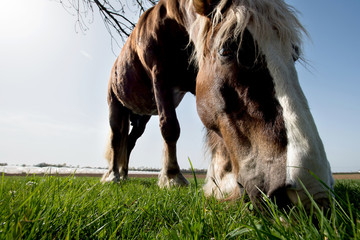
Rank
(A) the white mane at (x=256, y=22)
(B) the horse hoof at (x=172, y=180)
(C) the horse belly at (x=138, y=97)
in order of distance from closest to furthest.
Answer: (A) the white mane at (x=256, y=22) → (B) the horse hoof at (x=172, y=180) → (C) the horse belly at (x=138, y=97)

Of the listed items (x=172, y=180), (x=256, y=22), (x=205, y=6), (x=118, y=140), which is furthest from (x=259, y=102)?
(x=118, y=140)

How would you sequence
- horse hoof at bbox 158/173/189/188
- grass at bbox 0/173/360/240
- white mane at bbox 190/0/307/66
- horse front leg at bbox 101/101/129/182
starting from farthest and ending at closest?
horse front leg at bbox 101/101/129/182
horse hoof at bbox 158/173/189/188
white mane at bbox 190/0/307/66
grass at bbox 0/173/360/240

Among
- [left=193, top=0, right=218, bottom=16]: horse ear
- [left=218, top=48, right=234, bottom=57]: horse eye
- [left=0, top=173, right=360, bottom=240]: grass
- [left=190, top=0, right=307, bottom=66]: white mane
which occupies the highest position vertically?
[left=193, top=0, right=218, bottom=16]: horse ear

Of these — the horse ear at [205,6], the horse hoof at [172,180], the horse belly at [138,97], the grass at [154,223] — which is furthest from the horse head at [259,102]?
the horse belly at [138,97]

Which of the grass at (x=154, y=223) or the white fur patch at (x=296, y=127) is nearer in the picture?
the grass at (x=154, y=223)

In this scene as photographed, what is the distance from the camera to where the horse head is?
1067 millimetres

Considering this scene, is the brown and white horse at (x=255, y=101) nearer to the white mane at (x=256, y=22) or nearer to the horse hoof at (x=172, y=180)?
the white mane at (x=256, y=22)

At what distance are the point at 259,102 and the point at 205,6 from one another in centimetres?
103

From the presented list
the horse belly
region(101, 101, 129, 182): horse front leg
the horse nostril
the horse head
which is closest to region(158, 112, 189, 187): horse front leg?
the horse belly

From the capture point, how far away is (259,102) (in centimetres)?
141

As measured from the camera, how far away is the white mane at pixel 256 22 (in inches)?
62.4

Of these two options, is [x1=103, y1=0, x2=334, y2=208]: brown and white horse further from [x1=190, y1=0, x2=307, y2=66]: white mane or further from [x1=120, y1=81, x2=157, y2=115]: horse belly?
[x1=120, y1=81, x2=157, y2=115]: horse belly

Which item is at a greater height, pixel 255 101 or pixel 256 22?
pixel 256 22

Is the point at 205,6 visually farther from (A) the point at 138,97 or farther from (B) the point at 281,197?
(A) the point at 138,97
